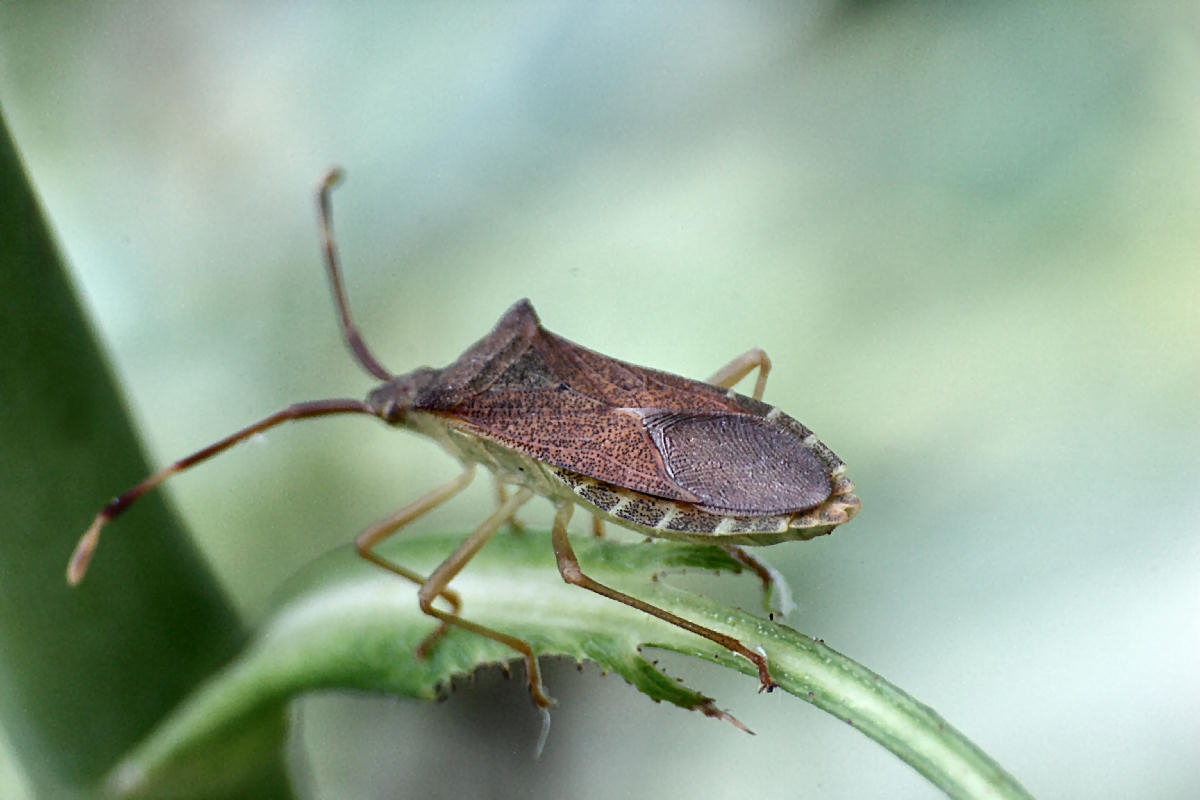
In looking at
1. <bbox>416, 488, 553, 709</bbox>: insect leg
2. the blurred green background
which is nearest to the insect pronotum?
<bbox>416, 488, 553, 709</bbox>: insect leg

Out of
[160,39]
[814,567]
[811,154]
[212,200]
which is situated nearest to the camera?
[814,567]

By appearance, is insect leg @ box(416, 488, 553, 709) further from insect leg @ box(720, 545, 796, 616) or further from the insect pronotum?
insect leg @ box(720, 545, 796, 616)

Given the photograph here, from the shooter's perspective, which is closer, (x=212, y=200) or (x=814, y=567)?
(x=814, y=567)

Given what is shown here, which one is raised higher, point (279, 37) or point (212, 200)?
point (279, 37)

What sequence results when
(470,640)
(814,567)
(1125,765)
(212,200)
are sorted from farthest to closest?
(212,200) → (814,567) → (1125,765) → (470,640)

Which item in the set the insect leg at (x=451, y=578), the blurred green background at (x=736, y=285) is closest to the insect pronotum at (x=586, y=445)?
the insect leg at (x=451, y=578)

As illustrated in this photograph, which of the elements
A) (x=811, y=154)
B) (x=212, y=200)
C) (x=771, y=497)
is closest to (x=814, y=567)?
(x=771, y=497)

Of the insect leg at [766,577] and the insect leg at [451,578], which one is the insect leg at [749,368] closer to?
the insect leg at [766,577]

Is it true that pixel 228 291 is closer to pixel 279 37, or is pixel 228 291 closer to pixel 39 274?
pixel 279 37

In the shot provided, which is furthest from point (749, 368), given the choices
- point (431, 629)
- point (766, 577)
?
point (431, 629)
